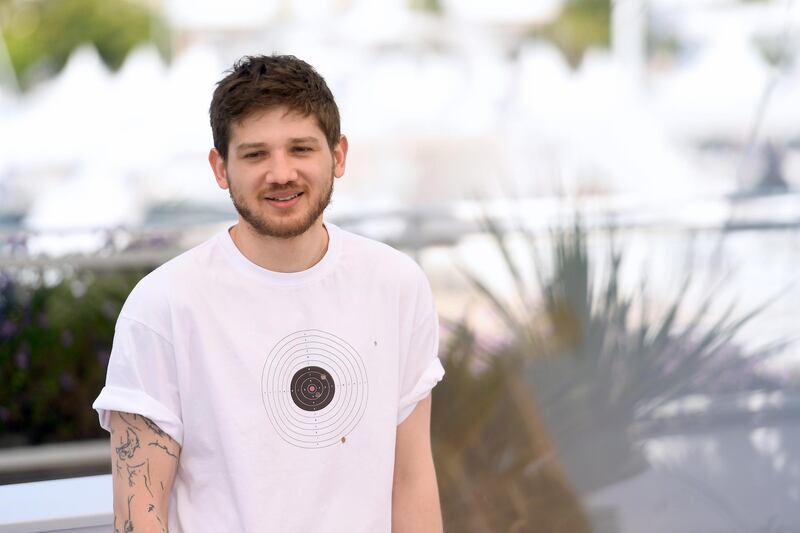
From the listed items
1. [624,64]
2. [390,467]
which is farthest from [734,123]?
[390,467]

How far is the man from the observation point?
1249 millimetres

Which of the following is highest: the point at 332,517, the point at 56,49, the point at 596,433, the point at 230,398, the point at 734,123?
the point at 56,49

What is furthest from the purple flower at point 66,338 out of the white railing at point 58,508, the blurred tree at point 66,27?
the blurred tree at point 66,27

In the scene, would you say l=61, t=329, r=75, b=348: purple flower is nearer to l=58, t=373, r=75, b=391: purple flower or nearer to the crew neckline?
l=58, t=373, r=75, b=391: purple flower

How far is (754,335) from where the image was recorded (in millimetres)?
2512

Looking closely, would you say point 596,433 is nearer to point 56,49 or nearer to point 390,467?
point 390,467

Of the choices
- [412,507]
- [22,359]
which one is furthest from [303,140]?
[22,359]

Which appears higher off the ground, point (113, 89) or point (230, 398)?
point (113, 89)

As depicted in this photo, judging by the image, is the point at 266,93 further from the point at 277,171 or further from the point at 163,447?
the point at 163,447

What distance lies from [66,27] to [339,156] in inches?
452

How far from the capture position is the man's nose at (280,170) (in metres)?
1.25

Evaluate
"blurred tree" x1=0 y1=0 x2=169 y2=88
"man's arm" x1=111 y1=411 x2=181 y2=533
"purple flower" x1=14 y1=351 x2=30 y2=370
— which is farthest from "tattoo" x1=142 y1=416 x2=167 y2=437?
"blurred tree" x1=0 y1=0 x2=169 y2=88

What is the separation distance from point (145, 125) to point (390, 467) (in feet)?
14.4

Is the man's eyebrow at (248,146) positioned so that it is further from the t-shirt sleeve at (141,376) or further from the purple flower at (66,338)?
the purple flower at (66,338)
